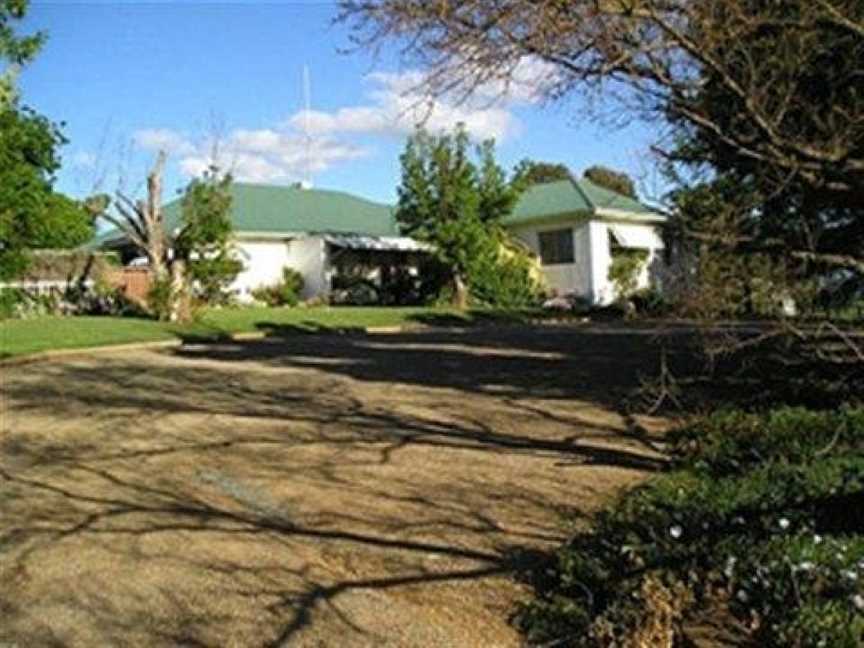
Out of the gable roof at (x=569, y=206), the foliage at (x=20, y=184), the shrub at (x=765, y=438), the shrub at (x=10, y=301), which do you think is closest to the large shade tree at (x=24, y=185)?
the foliage at (x=20, y=184)

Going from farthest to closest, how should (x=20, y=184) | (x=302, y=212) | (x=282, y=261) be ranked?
1. (x=302, y=212)
2. (x=282, y=261)
3. (x=20, y=184)

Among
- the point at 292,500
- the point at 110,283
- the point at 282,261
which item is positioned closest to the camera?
the point at 292,500

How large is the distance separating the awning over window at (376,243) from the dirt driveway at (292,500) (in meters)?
27.9

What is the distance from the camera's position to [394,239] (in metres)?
46.2

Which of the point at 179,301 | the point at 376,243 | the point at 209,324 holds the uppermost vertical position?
the point at 376,243

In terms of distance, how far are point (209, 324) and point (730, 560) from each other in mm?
25039

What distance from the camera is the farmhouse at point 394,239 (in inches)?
1722

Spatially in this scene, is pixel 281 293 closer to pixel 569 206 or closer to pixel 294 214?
pixel 294 214

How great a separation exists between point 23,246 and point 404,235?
67.4 ft

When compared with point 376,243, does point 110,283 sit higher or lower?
lower

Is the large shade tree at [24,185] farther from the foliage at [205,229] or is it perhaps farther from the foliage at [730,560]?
the foliage at [730,560]

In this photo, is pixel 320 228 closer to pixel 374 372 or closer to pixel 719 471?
pixel 374 372

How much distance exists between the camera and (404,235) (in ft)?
143

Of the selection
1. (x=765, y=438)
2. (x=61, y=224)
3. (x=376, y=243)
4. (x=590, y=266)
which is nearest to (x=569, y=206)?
(x=590, y=266)
